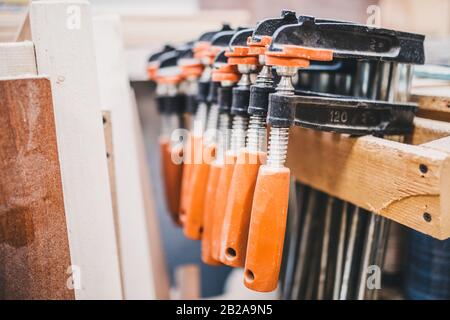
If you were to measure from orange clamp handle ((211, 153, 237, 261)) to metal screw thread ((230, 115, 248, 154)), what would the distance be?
3cm

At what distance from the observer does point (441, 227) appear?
1.56 ft

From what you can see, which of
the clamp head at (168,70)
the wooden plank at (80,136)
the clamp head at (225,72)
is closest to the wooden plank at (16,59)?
the wooden plank at (80,136)

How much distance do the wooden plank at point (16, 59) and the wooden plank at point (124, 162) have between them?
0.90 feet

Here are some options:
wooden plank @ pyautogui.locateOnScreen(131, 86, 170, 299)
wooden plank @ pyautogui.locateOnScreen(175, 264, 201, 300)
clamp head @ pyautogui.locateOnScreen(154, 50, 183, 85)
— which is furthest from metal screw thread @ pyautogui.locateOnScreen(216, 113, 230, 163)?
wooden plank @ pyautogui.locateOnScreen(175, 264, 201, 300)

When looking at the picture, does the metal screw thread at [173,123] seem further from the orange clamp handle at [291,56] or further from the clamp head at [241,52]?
the orange clamp handle at [291,56]

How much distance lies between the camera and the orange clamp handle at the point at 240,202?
0.54 metres

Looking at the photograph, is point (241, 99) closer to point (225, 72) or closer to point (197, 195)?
point (225, 72)

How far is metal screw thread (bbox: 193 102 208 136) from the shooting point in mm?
793

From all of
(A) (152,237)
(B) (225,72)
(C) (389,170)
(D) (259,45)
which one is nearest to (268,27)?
(D) (259,45)

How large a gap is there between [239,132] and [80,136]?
0.75 feet

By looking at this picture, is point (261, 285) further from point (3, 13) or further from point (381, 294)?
point (3, 13)

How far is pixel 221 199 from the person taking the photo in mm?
611

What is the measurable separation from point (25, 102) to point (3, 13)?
29.6 inches
